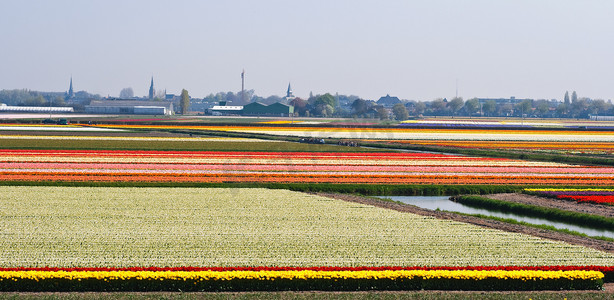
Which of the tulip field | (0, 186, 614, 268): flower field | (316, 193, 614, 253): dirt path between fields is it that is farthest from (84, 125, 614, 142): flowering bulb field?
(0, 186, 614, 268): flower field

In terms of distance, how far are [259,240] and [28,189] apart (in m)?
15.6

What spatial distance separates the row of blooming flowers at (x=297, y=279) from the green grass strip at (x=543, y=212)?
10.5 meters

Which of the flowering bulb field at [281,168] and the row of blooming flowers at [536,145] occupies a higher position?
the row of blooming flowers at [536,145]

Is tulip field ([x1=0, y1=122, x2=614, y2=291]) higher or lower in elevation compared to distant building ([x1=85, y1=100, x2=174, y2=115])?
lower

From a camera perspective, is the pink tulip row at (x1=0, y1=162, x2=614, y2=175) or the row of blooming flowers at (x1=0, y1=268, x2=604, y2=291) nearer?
the row of blooming flowers at (x1=0, y1=268, x2=604, y2=291)

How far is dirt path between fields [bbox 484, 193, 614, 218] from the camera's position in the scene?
32.8 m

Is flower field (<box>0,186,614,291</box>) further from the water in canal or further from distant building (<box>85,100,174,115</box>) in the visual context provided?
distant building (<box>85,100,174,115</box>)

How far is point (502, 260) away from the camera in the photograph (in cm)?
2238

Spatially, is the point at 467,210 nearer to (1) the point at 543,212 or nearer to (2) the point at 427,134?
(1) the point at 543,212

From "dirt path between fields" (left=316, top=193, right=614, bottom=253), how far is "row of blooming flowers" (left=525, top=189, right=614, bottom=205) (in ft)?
26.2

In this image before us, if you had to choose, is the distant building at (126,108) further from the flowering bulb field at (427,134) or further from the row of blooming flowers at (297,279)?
the row of blooming flowers at (297,279)

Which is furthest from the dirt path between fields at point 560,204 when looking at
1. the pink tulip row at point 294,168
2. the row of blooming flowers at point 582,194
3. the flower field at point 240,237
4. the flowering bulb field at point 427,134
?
the flowering bulb field at point 427,134

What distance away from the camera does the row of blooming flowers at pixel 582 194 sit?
3561 centimetres

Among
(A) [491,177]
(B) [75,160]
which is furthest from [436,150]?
(B) [75,160]
